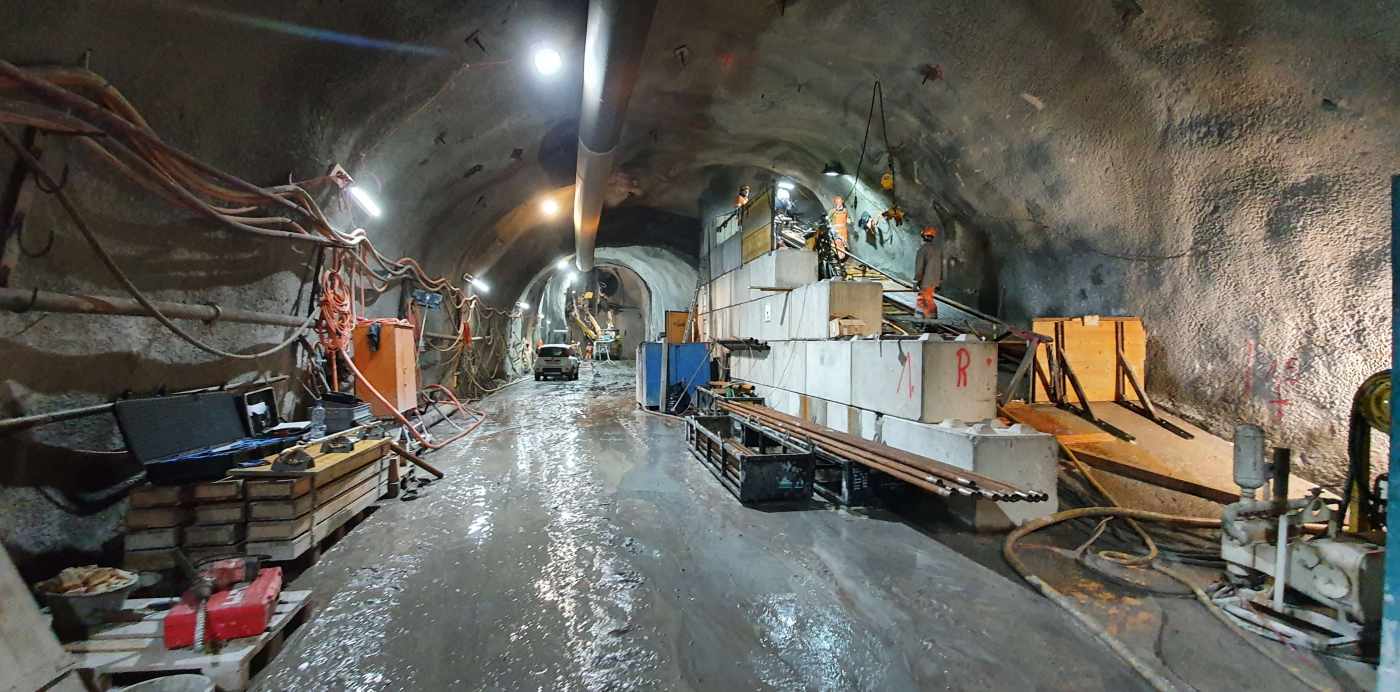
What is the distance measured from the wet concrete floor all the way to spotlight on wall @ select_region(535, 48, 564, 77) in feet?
17.8

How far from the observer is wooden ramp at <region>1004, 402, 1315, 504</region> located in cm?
507

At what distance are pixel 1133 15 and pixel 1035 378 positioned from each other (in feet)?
14.2

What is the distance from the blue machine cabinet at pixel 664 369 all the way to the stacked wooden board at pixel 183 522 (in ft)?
26.9

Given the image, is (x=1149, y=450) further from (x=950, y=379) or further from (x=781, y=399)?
(x=781, y=399)

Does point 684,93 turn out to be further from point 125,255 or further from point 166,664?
point 166,664

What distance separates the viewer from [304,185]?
5.64m

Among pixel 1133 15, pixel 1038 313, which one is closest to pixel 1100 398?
pixel 1038 313

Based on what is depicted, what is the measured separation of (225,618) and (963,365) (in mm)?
5770

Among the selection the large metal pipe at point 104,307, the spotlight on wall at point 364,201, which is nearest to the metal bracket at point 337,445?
the large metal pipe at point 104,307

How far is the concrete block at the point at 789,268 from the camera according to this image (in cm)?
950

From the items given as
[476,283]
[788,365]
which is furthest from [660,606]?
[476,283]

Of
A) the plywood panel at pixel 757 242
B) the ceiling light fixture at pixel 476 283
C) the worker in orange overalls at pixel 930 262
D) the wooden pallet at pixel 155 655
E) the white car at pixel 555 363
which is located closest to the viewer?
the wooden pallet at pixel 155 655

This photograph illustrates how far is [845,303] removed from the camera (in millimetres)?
7555

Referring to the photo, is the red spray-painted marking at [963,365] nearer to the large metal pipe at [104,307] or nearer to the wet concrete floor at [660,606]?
the wet concrete floor at [660,606]
